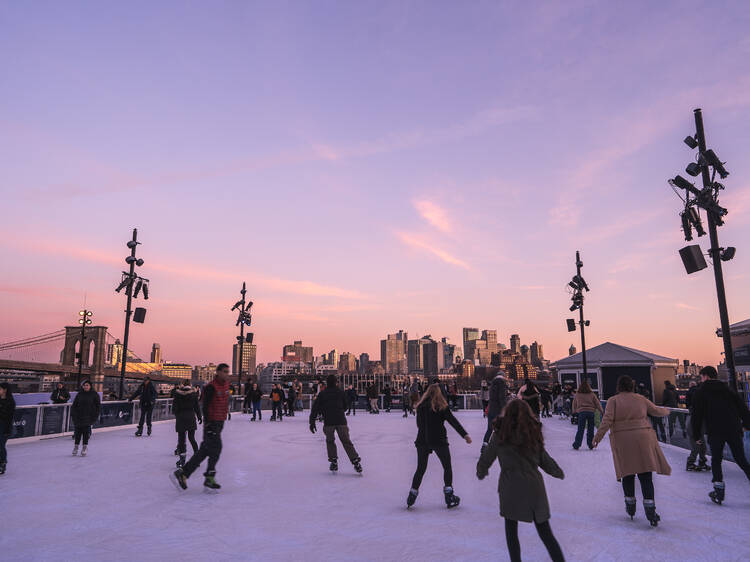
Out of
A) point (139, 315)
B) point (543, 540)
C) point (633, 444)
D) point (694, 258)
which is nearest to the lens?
point (543, 540)

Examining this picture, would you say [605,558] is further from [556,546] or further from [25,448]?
[25,448]

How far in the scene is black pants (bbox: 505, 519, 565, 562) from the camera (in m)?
4.13

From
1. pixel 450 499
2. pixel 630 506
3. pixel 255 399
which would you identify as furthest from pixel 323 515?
pixel 255 399

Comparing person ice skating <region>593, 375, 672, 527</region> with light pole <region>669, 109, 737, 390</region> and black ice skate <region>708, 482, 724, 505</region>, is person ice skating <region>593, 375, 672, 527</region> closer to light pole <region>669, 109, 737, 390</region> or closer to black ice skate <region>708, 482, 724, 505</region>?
black ice skate <region>708, 482, 724, 505</region>

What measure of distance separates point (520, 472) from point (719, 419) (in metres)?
4.40

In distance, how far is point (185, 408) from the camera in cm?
1028

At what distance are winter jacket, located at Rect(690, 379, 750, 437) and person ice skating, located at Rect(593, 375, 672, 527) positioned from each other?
1198 millimetres

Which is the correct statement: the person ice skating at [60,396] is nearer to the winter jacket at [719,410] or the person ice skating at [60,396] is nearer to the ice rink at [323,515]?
the ice rink at [323,515]

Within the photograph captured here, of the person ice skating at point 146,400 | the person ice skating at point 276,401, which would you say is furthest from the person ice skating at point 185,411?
the person ice skating at point 276,401

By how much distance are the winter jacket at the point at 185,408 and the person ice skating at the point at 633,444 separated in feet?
23.3

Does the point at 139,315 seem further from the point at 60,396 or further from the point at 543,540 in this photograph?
the point at 543,540

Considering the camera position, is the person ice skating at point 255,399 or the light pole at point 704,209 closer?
the light pole at point 704,209

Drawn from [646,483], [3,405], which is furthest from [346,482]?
[3,405]

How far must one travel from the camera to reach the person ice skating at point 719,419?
Result: 7.12m
